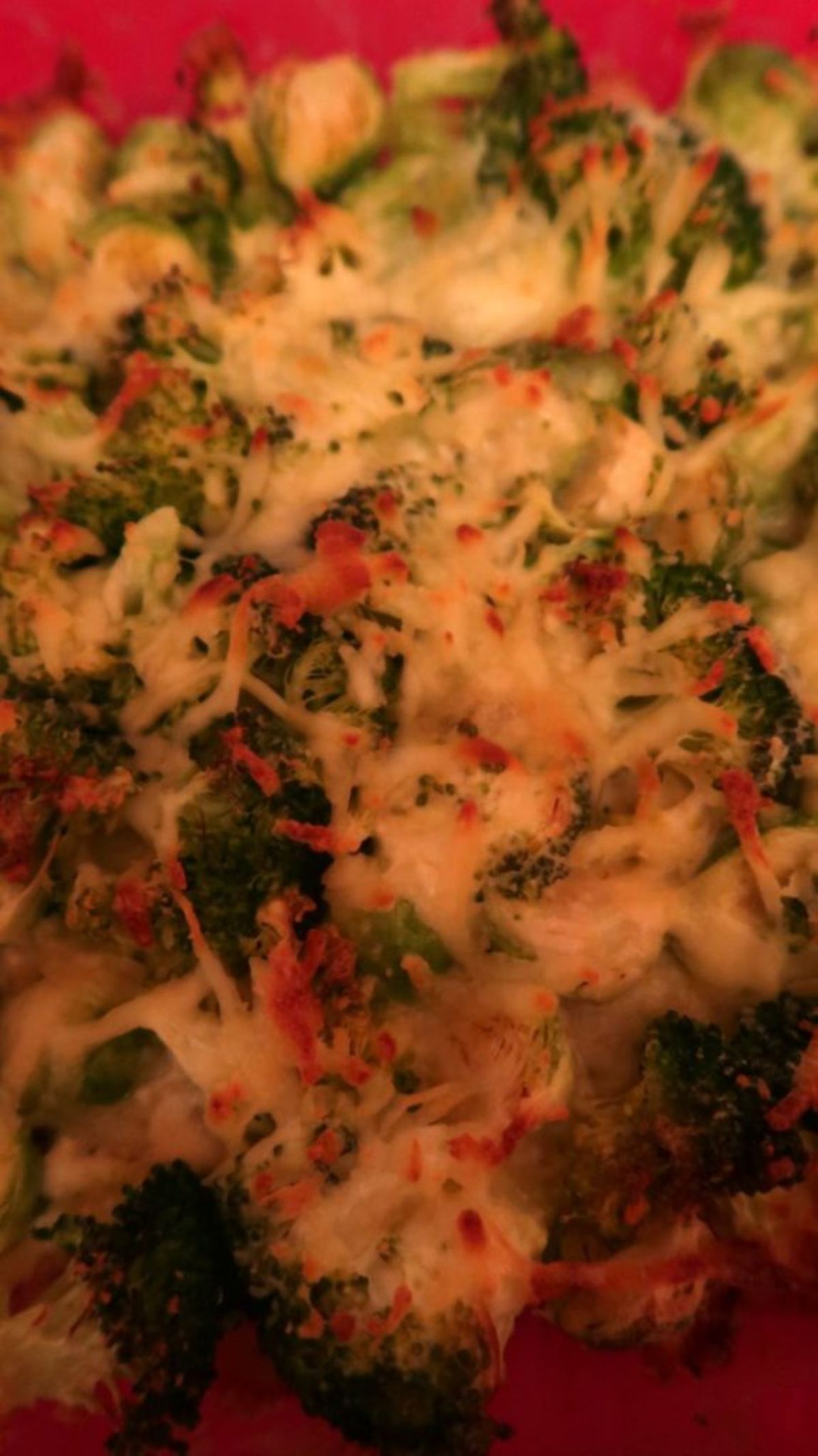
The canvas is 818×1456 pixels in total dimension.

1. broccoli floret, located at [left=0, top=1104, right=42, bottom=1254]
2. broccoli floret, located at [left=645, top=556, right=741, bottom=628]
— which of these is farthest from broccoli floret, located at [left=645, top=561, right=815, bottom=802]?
broccoli floret, located at [left=0, top=1104, right=42, bottom=1254]

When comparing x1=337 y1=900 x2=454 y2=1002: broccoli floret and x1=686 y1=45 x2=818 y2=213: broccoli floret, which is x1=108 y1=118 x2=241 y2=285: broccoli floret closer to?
x1=686 y1=45 x2=818 y2=213: broccoli floret

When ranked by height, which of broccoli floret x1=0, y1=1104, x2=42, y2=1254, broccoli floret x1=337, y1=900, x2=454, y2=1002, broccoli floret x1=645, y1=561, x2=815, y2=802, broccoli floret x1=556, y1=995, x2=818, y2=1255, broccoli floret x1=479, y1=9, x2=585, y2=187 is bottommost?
broccoli floret x1=0, y1=1104, x2=42, y2=1254

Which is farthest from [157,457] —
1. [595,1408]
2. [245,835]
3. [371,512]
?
[595,1408]

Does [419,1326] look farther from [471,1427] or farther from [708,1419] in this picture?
[708,1419]

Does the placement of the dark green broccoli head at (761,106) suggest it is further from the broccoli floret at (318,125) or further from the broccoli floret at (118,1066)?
the broccoli floret at (118,1066)

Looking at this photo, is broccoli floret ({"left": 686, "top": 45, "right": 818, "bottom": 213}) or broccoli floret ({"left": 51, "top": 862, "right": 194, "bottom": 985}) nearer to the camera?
broccoli floret ({"left": 51, "top": 862, "right": 194, "bottom": 985})

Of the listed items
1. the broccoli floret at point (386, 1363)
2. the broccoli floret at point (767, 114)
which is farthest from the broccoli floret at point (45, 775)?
the broccoli floret at point (767, 114)

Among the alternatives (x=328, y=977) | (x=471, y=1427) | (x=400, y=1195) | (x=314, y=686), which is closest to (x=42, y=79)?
(x=314, y=686)
